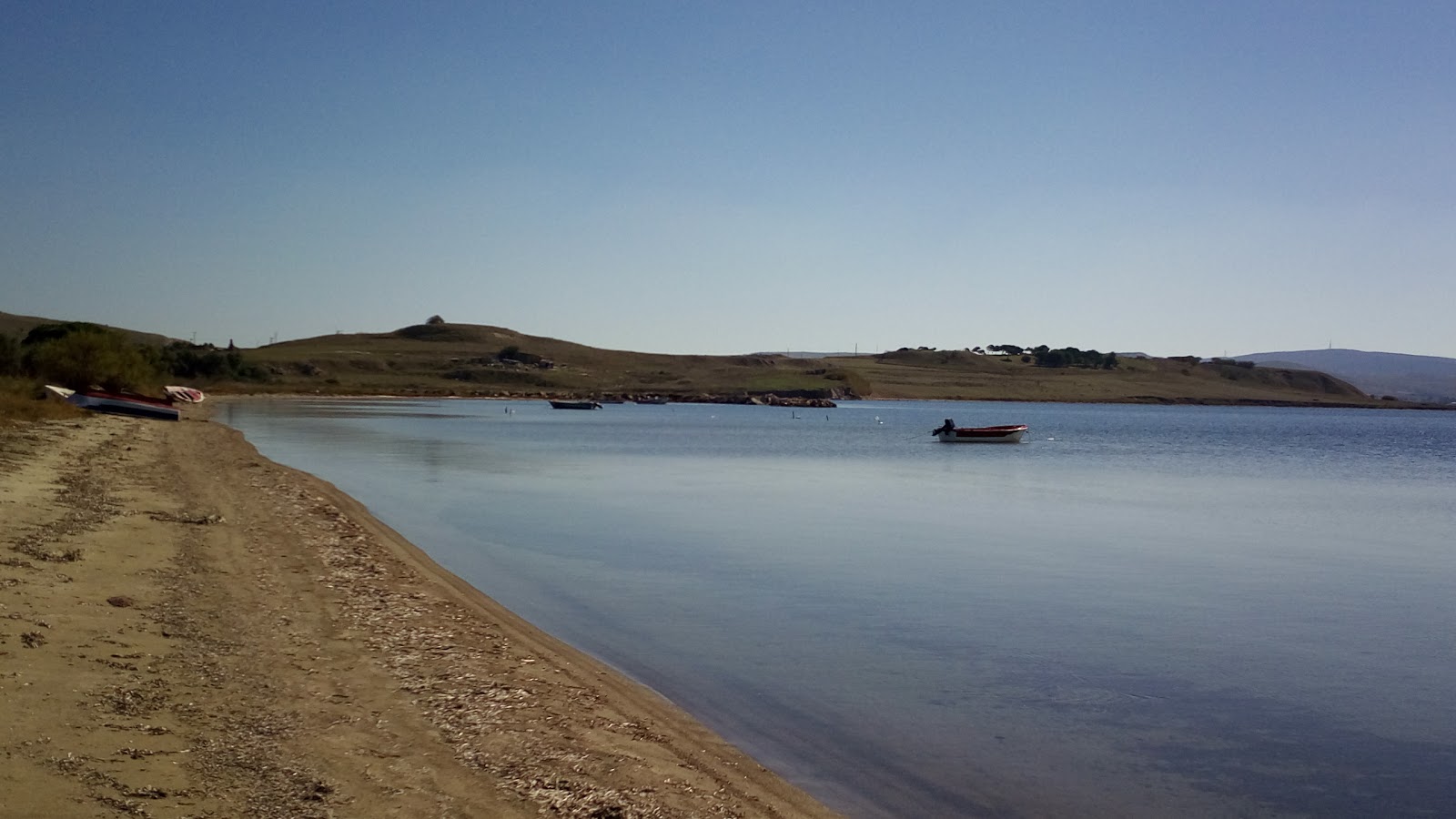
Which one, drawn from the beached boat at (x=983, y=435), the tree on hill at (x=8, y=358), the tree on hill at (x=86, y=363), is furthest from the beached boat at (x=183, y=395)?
the beached boat at (x=983, y=435)

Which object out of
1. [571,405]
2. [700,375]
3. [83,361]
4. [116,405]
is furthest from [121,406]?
[700,375]

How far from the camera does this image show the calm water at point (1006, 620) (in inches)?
314

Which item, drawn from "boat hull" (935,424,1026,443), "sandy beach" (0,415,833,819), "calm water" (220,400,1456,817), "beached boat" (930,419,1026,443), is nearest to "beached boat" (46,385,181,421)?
"calm water" (220,400,1456,817)

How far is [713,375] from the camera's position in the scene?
157125 millimetres

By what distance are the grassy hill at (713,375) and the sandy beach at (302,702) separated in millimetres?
113218

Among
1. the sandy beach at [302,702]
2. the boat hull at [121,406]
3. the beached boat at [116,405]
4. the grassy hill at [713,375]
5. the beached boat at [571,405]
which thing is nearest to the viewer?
the sandy beach at [302,702]

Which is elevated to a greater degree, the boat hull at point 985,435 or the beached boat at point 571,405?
the beached boat at point 571,405

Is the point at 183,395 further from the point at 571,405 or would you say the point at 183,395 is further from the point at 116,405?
the point at 571,405

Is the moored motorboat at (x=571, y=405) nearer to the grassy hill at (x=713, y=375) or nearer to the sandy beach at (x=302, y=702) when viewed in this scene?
the grassy hill at (x=713, y=375)

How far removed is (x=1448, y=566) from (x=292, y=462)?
91.7 feet

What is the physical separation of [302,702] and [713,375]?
14982cm

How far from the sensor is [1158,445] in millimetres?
58594

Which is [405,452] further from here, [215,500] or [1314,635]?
[1314,635]

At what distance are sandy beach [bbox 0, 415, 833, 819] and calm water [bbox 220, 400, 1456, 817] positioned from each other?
1026 millimetres
